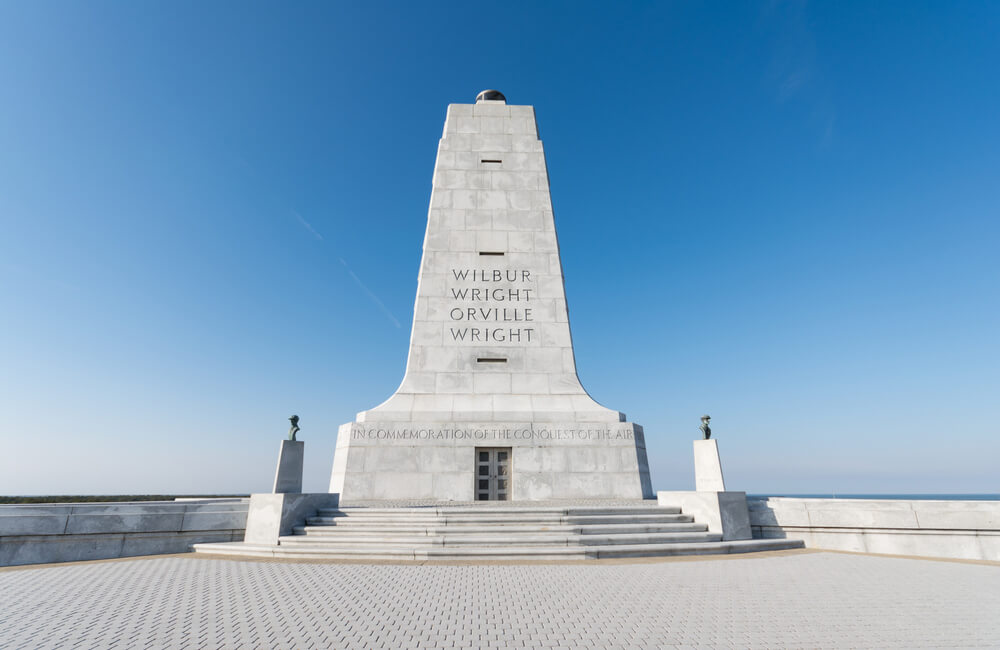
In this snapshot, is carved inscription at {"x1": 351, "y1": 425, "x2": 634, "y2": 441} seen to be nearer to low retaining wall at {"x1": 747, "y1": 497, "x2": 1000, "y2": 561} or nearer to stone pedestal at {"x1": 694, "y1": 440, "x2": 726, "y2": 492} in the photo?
stone pedestal at {"x1": 694, "y1": 440, "x2": 726, "y2": 492}

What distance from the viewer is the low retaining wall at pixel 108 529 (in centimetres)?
1072

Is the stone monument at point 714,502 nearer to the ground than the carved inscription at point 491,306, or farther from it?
nearer to the ground

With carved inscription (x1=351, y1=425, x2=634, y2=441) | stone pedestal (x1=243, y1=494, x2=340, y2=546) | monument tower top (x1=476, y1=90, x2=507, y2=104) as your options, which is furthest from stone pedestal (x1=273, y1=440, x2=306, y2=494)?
monument tower top (x1=476, y1=90, x2=507, y2=104)

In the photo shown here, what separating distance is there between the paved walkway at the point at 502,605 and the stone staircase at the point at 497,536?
37.4 inches

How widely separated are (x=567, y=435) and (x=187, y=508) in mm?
10949

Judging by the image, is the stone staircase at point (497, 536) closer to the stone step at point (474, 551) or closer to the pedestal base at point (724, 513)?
the stone step at point (474, 551)

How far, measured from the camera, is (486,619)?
650 cm

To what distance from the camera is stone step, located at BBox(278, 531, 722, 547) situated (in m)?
11.6

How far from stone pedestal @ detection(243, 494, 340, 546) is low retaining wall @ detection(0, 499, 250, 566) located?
52 centimetres

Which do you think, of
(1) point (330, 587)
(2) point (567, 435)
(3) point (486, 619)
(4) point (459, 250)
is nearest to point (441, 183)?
(4) point (459, 250)

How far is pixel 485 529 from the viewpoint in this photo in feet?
40.4

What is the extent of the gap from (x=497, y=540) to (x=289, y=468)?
6334mm

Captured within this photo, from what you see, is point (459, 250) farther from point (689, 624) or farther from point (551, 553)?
point (689, 624)

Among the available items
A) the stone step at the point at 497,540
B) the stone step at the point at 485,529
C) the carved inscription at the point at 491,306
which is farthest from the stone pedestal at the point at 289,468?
the carved inscription at the point at 491,306
